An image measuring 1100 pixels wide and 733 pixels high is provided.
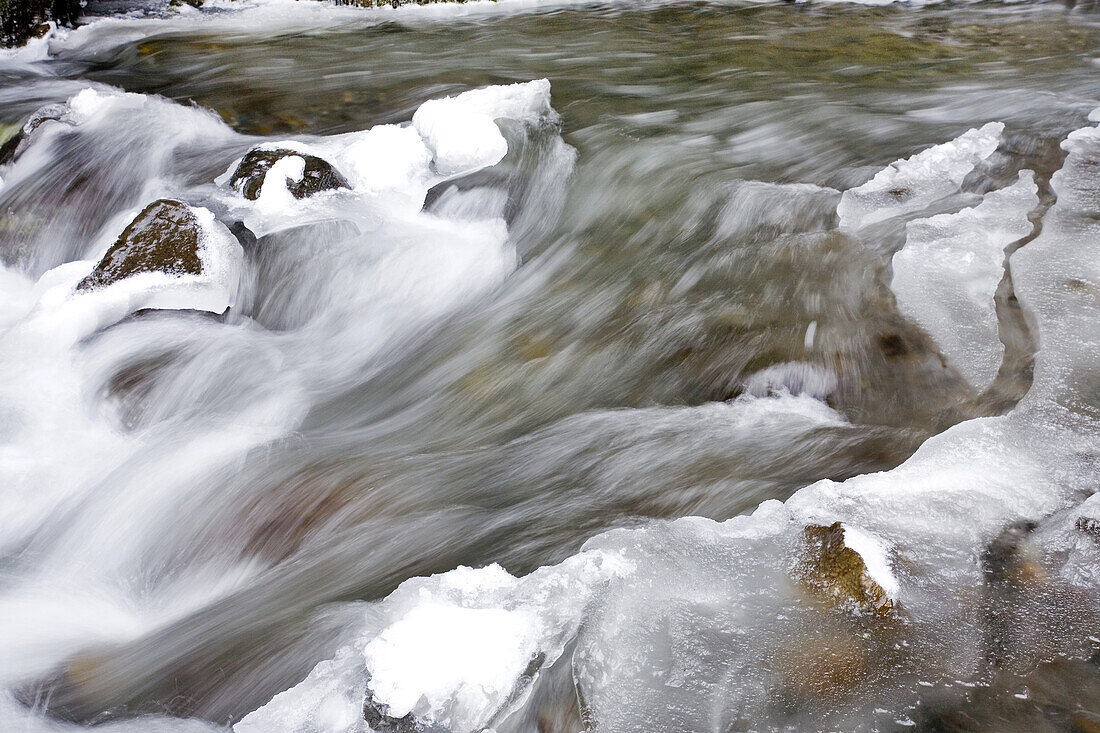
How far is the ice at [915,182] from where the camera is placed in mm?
4484

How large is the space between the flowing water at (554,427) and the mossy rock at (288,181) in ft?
0.46

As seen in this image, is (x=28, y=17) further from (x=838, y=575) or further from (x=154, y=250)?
(x=838, y=575)

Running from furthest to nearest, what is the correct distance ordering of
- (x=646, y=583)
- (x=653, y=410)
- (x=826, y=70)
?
(x=826, y=70) < (x=653, y=410) < (x=646, y=583)

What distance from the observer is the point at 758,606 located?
2.18 meters

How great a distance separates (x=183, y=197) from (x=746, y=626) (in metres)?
4.31

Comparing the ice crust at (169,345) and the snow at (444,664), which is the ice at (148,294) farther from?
the snow at (444,664)

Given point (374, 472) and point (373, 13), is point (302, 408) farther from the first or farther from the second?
point (373, 13)

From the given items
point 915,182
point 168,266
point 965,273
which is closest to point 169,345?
point 168,266

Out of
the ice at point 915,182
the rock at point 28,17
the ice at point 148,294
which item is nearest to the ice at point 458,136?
the ice at point 148,294

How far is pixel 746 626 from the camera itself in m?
2.13

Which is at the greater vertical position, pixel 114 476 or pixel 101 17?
pixel 101 17

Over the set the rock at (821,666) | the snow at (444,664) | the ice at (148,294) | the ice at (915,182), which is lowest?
the rock at (821,666)

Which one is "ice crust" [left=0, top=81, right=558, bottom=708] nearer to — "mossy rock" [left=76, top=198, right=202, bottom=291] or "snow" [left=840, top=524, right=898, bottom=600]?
"mossy rock" [left=76, top=198, right=202, bottom=291]

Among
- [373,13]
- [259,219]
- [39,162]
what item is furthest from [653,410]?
[373,13]
